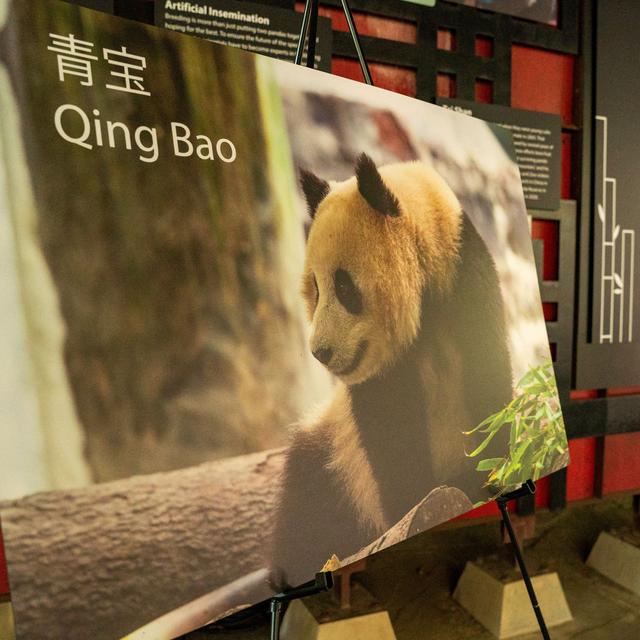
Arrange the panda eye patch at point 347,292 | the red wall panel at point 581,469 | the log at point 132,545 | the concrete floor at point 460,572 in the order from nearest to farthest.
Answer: the log at point 132,545
the panda eye patch at point 347,292
the concrete floor at point 460,572
the red wall panel at point 581,469

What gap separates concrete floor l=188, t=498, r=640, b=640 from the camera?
69.9 inches

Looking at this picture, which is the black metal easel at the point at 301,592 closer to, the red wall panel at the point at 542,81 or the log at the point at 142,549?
the log at the point at 142,549

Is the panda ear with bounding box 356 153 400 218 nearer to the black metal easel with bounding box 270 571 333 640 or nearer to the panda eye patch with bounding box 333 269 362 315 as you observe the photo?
the panda eye patch with bounding box 333 269 362 315

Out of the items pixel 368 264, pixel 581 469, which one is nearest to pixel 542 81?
pixel 581 469

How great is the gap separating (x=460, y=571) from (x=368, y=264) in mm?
1582

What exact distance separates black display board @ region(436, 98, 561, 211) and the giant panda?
41.0 inches

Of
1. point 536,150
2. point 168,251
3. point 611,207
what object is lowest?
point 168,251

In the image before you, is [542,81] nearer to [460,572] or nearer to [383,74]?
[383,74]

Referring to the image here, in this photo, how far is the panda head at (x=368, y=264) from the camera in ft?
2.60

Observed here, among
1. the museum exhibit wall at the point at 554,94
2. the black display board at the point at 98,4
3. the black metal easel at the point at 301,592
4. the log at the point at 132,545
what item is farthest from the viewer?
the museum exhibit wall at the point at 554,94

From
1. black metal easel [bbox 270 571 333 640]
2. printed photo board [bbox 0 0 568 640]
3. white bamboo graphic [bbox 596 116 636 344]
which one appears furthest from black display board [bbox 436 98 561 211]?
black metal easel [bbox 270 571 333 640]

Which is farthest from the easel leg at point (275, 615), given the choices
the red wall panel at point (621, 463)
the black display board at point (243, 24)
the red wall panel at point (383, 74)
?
the red wall panel at point (621, 463)

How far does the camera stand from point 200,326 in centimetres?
65

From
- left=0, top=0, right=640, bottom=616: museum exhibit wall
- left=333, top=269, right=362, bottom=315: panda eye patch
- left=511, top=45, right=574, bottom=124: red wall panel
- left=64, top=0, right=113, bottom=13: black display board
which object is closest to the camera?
left=333, top=269, right=362, bottom=315: panda eye patch
